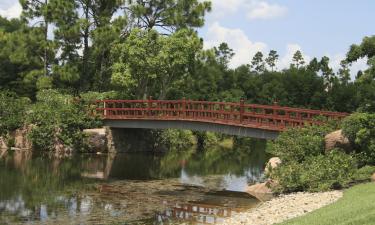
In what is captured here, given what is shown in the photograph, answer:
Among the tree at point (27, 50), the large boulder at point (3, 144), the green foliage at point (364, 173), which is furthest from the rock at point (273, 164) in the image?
the tree at point (27, 50)

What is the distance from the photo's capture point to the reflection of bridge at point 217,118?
23.7 meters

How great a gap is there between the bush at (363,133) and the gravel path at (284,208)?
104 inches

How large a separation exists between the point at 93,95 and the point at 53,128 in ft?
16.0

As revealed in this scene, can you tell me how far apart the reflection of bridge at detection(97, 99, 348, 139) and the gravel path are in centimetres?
565

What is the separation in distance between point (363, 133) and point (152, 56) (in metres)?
22.0

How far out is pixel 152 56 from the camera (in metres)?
38.0

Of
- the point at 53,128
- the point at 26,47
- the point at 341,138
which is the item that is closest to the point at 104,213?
the point at 341,138

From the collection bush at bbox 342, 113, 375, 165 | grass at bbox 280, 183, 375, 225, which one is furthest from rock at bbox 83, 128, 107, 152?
grass at bbox 280, 183, 375, 225

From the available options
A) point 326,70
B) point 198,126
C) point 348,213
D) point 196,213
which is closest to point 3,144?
point 198,126

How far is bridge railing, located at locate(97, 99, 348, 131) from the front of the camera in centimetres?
2294

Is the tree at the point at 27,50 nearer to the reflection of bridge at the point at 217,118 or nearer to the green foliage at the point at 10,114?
the green foliage at the point at 10,114

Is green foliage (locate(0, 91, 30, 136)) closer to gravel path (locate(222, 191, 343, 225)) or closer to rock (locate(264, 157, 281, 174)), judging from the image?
rock (locate(264, 157, 281, 174))

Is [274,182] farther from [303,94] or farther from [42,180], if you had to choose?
[303,94]

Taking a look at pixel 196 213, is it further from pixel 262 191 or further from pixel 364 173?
pixel 364 173
